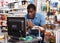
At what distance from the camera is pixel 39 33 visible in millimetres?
2619

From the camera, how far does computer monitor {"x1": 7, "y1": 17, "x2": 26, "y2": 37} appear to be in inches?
94.0

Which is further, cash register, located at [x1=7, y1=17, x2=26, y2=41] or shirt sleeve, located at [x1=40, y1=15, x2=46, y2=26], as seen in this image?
shirt sleeve, located at [x1=40, y1=15, x2=46, y2=26]

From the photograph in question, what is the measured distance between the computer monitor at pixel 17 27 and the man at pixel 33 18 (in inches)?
9.0

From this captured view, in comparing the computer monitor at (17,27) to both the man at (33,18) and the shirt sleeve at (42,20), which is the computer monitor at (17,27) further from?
the shirt sleeve at (42,20)

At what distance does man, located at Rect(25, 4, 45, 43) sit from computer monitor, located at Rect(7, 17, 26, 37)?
9.0 inches

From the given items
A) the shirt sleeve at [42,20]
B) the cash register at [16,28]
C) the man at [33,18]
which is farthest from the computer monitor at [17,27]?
the shirt sleeve at [42,20]

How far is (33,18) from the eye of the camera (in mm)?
2646

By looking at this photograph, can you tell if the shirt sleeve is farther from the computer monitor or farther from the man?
the computer monitor

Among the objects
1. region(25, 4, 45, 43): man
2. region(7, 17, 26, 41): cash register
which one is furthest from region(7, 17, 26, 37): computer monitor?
region(25, 4, 45, 43): man

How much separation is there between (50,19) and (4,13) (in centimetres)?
85

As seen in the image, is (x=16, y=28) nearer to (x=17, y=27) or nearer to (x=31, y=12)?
(x=17, y=27)

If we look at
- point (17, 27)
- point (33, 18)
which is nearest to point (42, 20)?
point (33, 18)

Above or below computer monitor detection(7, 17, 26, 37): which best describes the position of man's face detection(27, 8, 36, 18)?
above

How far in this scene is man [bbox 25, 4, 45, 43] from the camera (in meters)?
2.60
